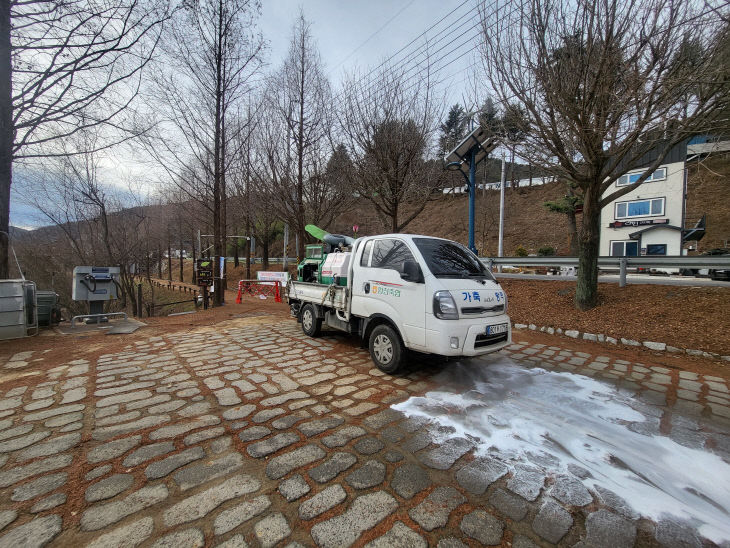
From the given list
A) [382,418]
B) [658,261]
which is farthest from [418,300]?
[658,261]

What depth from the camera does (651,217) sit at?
2038cm

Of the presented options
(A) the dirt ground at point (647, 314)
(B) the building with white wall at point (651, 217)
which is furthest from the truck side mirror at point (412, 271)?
(B) the building with white wall at point (651, 217)

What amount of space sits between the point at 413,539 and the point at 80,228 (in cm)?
2281

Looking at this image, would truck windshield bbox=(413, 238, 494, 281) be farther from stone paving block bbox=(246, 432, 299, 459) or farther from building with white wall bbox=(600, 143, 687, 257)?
building with white wall bbox=(600, 143, 687, 257)

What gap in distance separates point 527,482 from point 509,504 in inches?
12.7

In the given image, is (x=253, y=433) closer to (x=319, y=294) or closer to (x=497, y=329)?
(x=497, y=329)

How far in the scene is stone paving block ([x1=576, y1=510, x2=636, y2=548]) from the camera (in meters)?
1.76

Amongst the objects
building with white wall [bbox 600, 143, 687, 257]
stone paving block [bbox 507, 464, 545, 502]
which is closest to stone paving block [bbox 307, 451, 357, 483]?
stone paving block [bbox 507, 464, 545, 502]

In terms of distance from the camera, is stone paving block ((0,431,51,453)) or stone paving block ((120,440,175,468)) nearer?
stone paving block ((120,440,175,468))

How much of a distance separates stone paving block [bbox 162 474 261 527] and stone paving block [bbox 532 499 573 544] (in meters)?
1.83

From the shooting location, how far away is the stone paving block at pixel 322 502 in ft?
6.24

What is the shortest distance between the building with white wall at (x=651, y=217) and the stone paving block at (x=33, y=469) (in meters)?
23.4

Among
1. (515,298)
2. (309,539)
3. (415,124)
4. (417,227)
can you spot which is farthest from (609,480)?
(417,227)

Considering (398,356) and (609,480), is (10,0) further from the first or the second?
(609,480)
